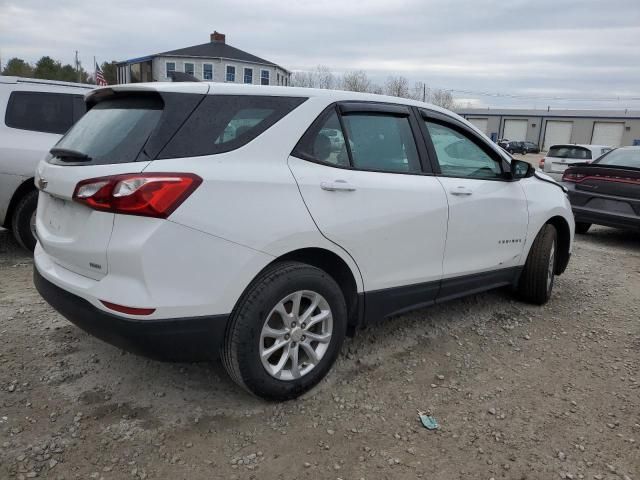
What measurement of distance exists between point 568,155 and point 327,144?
53.1 feet

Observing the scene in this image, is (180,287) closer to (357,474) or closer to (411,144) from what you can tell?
(357,474)

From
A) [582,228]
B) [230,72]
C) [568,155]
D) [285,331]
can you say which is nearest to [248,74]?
[230,72]

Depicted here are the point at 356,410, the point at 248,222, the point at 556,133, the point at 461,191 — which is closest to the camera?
the point at 248,222

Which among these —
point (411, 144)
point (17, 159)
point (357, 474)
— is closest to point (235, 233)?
point (357, 474)

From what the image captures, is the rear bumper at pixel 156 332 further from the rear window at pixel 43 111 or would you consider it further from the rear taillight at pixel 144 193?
the rear window at pixel 43 111

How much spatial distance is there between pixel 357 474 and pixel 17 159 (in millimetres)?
4714

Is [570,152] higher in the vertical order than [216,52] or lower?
lower

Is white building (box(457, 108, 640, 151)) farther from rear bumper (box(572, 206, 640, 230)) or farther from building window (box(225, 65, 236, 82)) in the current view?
→ rear bumper (box(572, 206, 640, 230))

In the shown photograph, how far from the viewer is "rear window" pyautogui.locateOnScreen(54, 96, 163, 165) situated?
8.30ft

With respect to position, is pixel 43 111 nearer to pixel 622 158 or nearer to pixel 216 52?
pixel 622 158

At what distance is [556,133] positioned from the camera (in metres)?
62.8

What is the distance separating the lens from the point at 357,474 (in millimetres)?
2426

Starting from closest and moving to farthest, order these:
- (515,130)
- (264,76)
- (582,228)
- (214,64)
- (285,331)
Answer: (285,331) → (582,228) → (214,64) → (264,76) → (515,130)

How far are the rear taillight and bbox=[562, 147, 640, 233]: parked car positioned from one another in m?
6.65
